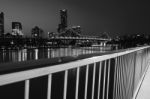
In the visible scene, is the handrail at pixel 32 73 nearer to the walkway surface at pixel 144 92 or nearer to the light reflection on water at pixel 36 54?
the walkway surface at pixel 144 92

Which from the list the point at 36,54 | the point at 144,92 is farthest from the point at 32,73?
the point at 36,54

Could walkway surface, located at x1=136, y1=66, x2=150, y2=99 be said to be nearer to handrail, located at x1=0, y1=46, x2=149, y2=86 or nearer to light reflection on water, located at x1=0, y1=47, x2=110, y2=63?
handrail, located at x1=0, y1=46, x2=149, y2=86

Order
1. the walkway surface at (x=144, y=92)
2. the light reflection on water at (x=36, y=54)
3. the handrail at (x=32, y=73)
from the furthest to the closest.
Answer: the light reflection on water at (x=36, y=54), the walkway surface at (x=144, y=92), the handrail at (x=32, y=73)

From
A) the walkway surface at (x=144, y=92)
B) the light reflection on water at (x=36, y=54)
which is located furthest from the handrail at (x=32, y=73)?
the light reflection on water at (x=36, y=54)

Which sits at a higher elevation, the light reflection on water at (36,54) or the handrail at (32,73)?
the handrail at (32,73)

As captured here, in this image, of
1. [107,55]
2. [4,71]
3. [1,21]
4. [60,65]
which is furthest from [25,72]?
[1,21]

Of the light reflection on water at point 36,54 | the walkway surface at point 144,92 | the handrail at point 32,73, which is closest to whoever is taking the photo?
the handrail at point 32,73

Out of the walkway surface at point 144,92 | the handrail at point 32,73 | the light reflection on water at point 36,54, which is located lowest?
the light reflection on water at point 36,54

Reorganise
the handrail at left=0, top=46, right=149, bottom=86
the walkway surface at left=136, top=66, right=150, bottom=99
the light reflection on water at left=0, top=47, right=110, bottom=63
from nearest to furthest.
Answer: the handrail at left=0, top=46, right=149, bottom=86 → the walkway surface at left=136, top=66, right=150, bottom=99 → the light reflection on water at left=0, top=47, right=110, bottom=63

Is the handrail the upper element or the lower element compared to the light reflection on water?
upper

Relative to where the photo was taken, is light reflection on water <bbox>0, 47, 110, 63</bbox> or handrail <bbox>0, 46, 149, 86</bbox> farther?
light reflection on water <bbox>0, 47, 110, 63</bbox>

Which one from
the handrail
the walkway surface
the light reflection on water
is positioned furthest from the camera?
the light reflection on water

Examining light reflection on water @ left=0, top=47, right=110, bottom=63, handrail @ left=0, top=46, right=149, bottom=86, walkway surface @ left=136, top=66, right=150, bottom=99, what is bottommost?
light reflection on water @ left=0, top=47, right=110, bottom=63

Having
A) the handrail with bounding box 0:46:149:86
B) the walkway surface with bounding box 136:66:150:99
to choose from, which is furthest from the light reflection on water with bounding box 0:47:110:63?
the handrail with bounding box 0:46:149:86
